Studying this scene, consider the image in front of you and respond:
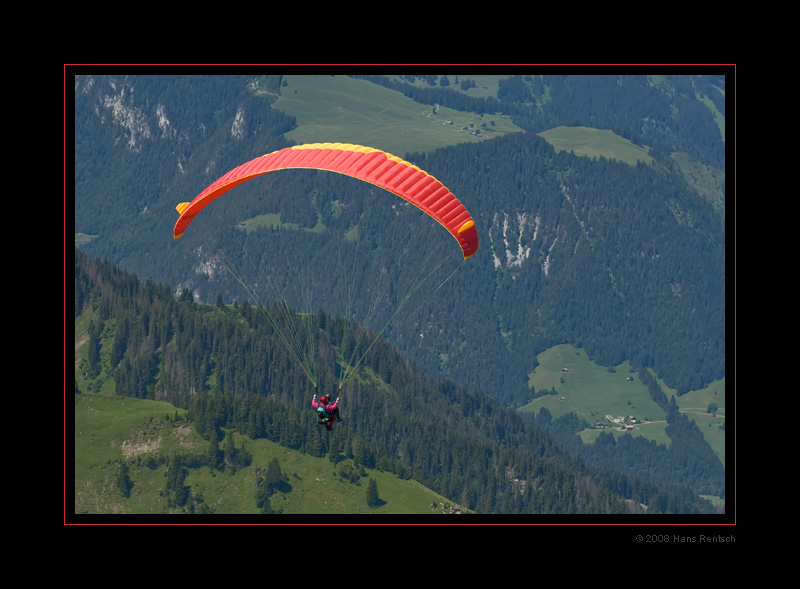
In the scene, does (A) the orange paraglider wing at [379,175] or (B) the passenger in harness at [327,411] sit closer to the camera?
(A) the orange paraglider wing at [379,175]

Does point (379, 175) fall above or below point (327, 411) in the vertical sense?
above

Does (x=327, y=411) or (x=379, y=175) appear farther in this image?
(x=327, y=411)

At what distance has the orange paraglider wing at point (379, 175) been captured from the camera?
341 ft

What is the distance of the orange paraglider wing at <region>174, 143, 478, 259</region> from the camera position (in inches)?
4087

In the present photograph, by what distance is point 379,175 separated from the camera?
104 metres

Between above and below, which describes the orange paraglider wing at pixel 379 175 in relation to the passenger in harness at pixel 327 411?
above
